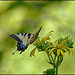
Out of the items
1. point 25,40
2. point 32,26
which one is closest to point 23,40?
point 25,40

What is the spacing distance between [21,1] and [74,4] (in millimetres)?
1711

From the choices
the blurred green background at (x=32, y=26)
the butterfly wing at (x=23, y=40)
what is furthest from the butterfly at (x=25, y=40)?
the blurred green background at (x=32, y=26)

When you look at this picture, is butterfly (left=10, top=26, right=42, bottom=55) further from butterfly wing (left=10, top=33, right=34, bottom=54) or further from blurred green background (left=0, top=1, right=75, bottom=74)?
blurred green background (left=0, top=1, right=75, bottom=74)

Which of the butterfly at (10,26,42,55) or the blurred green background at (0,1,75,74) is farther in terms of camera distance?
the blurred green background at (0,1,75,74)

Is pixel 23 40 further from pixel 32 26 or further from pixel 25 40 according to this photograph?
pixel 32 26

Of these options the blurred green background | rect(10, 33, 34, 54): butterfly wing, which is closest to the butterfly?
rect(10, 33, 34, 54): butterfly wing

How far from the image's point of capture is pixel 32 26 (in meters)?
5.96

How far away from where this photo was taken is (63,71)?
5211mm

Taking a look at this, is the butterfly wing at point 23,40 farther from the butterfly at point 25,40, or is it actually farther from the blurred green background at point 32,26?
the blurred green background at point 32,26

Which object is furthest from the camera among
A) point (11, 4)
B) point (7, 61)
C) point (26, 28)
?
point (11, 4)

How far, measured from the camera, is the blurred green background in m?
5.32

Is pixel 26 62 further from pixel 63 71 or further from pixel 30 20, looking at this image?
pixel 30 20

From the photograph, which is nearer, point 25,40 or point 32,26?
point 25,40

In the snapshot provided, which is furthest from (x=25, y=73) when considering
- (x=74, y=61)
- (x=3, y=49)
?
(x=74, y=61)
